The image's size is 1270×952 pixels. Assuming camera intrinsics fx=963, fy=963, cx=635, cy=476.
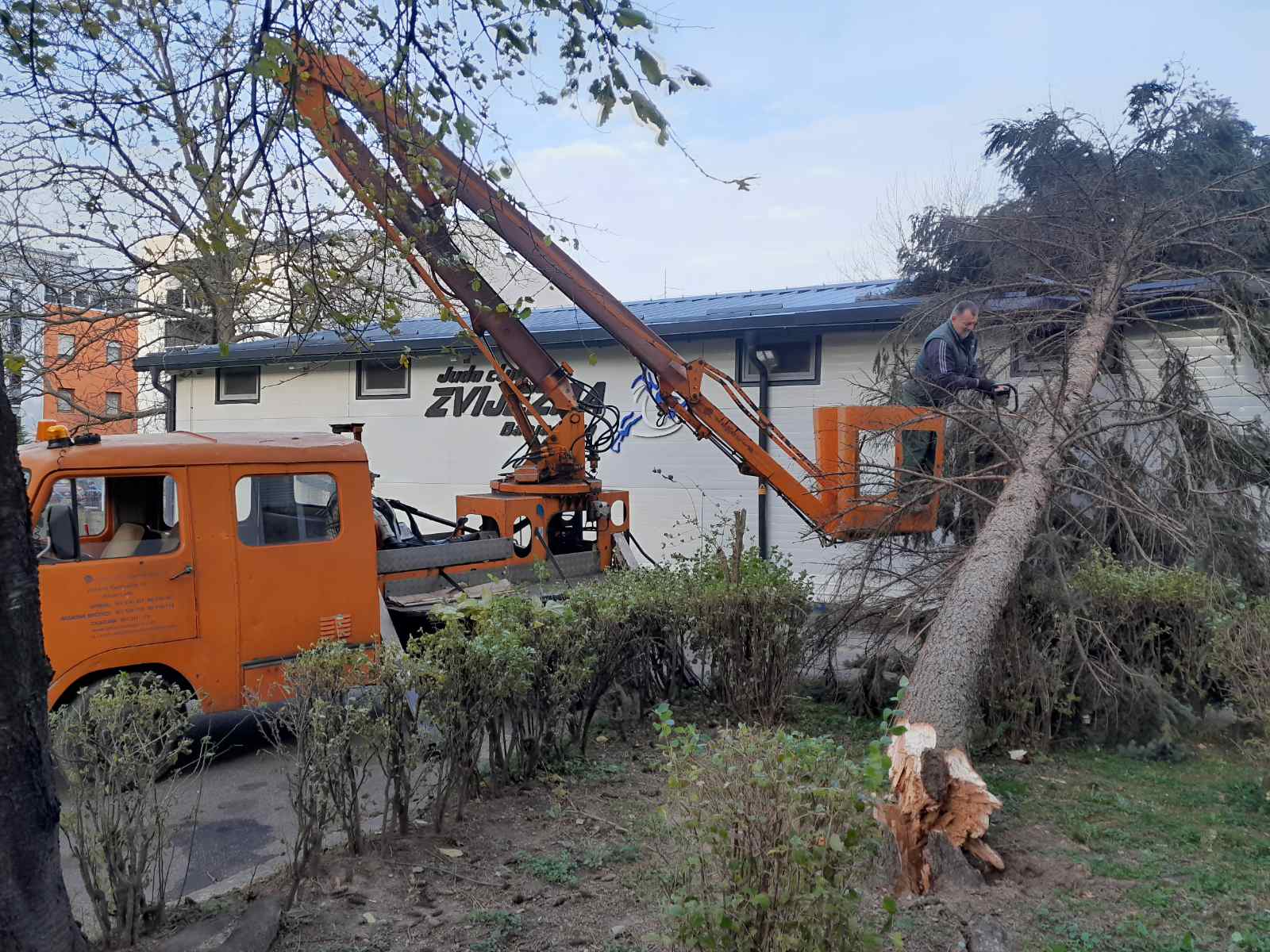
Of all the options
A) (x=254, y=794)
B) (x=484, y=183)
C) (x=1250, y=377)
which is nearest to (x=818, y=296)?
(x=1250, y=377)

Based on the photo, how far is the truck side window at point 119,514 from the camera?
604 centimetres

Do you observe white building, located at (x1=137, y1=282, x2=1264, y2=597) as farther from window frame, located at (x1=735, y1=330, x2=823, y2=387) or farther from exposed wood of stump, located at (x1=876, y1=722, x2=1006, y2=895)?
exposed wood of stump, located at (x1=876, y1=722, x2=1006, y2=895)

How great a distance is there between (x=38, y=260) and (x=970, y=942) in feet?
41.6

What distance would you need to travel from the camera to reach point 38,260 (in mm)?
11820

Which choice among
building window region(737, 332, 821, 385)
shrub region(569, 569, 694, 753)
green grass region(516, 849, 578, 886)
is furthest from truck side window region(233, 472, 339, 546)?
building window region(737, 332, 821, 385)

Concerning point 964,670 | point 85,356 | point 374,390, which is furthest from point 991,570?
point 85,356

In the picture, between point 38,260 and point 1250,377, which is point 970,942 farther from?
point 38,260

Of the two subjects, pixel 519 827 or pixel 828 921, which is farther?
pixel 519 827

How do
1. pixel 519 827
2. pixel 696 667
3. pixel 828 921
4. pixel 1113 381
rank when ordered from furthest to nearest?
pixel 1113 381 < pixel 696 667 < pixel 519 827 < pixel 828 921

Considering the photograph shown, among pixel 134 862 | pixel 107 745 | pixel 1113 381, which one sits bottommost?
pixel 134 862

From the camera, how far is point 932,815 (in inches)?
163

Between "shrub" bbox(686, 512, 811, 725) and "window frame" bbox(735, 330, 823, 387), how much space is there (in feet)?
21.5

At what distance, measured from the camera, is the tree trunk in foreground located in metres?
4.14

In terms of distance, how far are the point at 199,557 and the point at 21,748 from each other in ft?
11.3
